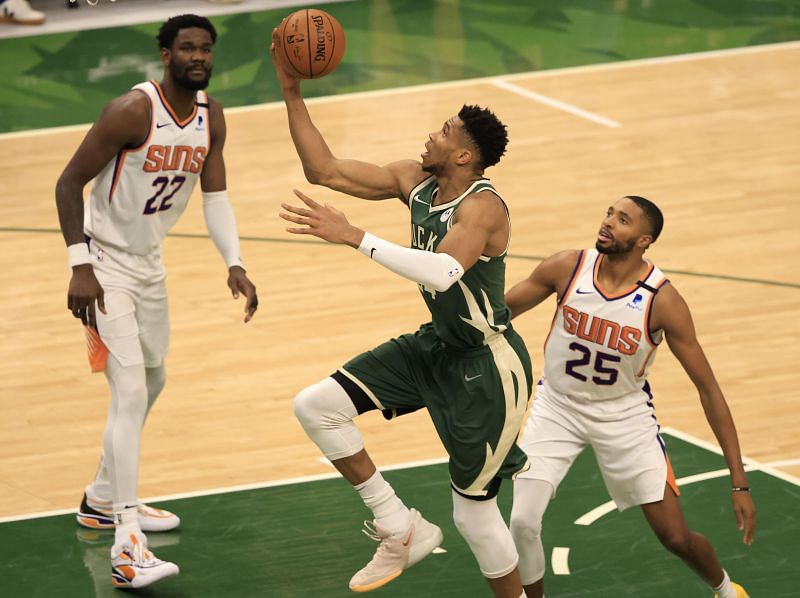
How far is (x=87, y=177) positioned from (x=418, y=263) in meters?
1.78

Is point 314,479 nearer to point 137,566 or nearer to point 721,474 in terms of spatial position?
point 137,566

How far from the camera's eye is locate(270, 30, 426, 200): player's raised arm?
6.60m

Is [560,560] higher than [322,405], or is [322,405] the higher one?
[322,405]

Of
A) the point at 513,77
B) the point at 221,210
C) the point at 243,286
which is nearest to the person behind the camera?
the point at 243,286

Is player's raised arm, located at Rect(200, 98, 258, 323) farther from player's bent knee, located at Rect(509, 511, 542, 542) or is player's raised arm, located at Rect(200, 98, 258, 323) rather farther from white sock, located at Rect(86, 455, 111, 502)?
player's bent knee, located at Rect(509, 511, 542, 542)

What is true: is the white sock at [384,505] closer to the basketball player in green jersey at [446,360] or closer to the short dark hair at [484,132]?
the basketball player in green jersey at [446,360]

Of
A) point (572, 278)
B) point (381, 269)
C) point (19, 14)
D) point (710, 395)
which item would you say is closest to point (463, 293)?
point (572, 278)

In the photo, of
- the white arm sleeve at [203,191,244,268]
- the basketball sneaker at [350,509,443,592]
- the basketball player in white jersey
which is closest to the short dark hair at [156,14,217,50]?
the basketball player in white jersey

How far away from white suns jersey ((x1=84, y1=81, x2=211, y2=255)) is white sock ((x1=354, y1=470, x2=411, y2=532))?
4.93 ft

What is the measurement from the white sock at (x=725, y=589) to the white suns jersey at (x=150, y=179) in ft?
9.38

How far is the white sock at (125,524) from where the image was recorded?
22.4 feet

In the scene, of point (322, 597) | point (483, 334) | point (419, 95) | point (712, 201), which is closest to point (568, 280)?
point (483, 334)

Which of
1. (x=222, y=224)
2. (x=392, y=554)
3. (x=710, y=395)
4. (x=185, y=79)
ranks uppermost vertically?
(x=185, y=79)

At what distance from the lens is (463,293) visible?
619cm
